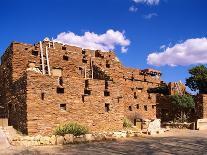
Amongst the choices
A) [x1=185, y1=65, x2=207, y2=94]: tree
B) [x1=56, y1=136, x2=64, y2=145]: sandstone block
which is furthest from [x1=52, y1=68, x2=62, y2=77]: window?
[x1=185, y1=65, x2=207, y2=94]: tree

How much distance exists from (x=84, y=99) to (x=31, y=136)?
504 centimetres

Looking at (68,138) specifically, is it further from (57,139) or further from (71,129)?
(71,129)

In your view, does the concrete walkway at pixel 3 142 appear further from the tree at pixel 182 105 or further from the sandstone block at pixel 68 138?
the tree at pixel 182 105

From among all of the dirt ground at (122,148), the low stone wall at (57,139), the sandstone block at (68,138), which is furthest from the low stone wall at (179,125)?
the sandstone block at (68,138)

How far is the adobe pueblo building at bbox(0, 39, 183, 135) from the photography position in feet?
67.2

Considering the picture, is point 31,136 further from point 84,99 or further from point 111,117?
point 111,117

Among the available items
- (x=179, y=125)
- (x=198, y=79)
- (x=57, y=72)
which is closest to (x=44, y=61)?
(x=57, y=72)

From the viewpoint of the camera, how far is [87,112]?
22.5 metres

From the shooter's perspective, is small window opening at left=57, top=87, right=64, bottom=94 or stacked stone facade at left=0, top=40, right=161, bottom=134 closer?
stacked stone facade at left=0, top=40, right=161, bottom=134

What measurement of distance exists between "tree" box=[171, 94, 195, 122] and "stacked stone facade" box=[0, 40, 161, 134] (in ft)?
17.2

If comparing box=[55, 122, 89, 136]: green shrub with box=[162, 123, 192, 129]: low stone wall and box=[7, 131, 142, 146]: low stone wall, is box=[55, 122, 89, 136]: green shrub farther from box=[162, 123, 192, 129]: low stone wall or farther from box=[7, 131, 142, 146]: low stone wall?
box=[162, 123, 192, 129]: low stone wall

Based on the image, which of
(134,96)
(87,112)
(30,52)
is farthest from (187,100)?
(30,52)

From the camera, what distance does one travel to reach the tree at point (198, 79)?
4412 centimetres

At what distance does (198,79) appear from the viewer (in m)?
44.4
